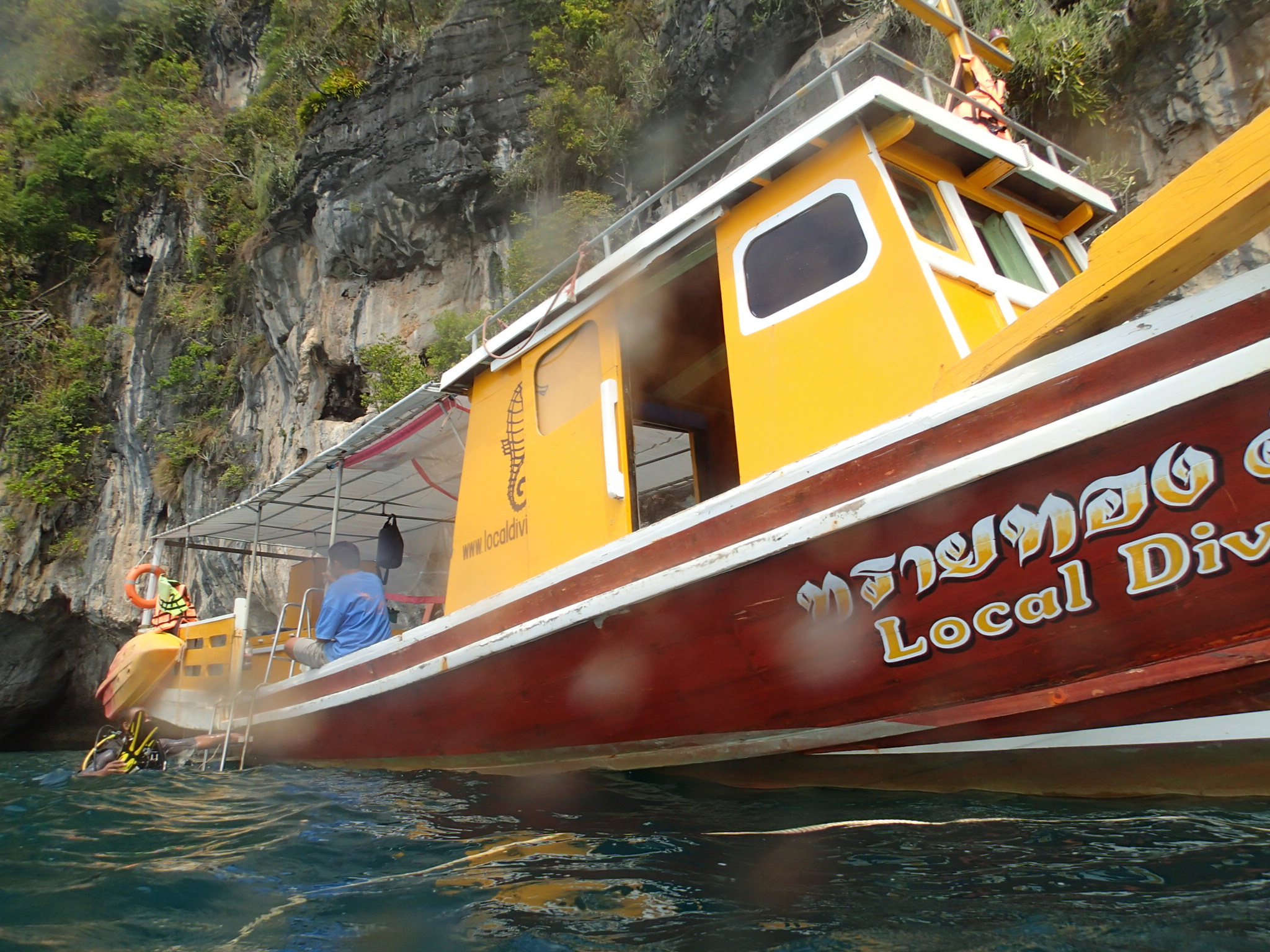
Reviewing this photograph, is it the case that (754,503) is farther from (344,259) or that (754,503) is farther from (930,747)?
(344,259)

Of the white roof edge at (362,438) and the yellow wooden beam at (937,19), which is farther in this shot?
the white roof edge at (362,438)

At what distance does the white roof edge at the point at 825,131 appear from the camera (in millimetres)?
3158

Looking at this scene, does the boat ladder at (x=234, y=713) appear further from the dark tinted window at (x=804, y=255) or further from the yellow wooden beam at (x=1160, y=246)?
the yellow wooden beam at (x=1160, y=246)

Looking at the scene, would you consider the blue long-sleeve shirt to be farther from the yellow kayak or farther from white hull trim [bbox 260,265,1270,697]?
the yellow kayak

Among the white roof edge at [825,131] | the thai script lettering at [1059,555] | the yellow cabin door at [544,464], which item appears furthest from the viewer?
the yellow cabin door at [544,464]

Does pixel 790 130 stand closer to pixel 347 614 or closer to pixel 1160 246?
pixel 347 614

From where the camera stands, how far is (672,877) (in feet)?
7.18

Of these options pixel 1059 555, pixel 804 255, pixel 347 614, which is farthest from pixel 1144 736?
pixel 347 614

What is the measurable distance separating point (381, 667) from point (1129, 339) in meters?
4.09

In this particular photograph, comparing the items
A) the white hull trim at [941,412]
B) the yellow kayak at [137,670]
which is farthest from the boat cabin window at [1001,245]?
the yellow kayak at [137,670]

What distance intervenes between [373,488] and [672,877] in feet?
18.5

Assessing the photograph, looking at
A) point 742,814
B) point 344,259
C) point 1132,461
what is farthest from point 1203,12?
point 344,259

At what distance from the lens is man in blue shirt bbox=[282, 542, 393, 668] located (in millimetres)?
5129

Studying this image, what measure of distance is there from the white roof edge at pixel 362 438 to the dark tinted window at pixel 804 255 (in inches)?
96.4
